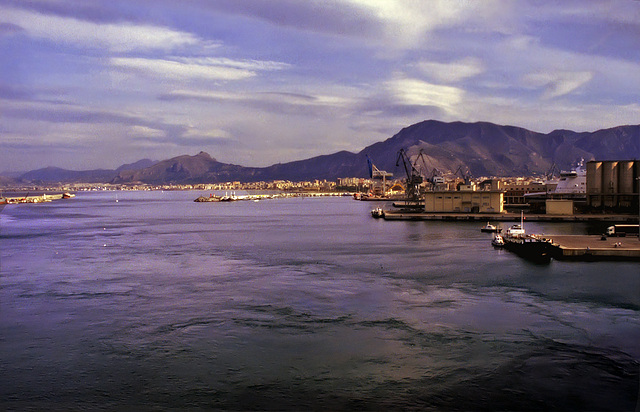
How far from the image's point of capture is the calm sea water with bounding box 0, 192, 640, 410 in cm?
968

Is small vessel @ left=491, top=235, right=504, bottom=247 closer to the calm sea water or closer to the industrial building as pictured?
the calm sea water

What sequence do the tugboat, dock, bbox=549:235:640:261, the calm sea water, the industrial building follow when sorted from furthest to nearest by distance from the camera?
the industrial building, the tugboat, dock, bbox=549:235:640:261, the calm sea water

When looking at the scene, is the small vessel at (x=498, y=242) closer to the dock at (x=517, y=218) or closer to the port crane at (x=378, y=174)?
the dock at (x=517, y=218)

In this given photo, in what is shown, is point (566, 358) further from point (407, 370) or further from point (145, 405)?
point (145, 405)

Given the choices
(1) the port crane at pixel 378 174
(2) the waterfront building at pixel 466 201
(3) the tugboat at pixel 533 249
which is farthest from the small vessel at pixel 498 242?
(1) the port crane at pixel 378 174

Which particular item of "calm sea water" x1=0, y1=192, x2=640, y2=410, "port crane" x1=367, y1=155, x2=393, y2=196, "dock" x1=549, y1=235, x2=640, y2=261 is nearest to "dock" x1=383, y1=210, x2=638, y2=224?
"dock" x1=549, y1=235, x2=640, y2=261

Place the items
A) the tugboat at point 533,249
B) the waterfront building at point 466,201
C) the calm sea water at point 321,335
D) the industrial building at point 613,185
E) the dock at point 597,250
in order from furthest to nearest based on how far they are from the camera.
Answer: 1. the waterfront building at point 466,201
2. the industrial building at point 613,185
3. the tugboat at point 533,249
4. the dock at point 597,250
5. the calm sea water at point 321,335

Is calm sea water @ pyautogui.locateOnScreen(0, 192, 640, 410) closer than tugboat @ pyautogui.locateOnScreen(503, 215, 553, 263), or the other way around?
calm sea water @ pyautogui.locateOnScreen(0, 192, 640, 410)

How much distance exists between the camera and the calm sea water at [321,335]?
9.68m

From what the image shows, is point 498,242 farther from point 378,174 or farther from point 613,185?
point 378,174

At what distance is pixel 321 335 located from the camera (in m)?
13.0

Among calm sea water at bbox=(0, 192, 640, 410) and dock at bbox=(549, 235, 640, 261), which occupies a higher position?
dock at bbox=(549, 235, 640, 261)

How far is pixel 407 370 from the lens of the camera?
10.7 metres

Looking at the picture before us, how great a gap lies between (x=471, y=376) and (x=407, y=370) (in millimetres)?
1215
